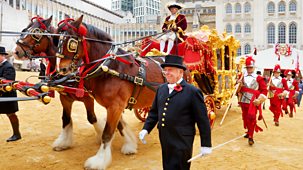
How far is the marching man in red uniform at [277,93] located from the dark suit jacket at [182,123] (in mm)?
6545

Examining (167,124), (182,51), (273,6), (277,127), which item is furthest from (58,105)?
(273,6)

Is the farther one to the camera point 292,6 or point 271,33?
point 271,33

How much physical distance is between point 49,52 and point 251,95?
4472mm

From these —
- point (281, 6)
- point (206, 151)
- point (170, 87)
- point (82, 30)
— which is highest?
point (281, 6)

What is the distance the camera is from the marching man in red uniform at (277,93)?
866cm

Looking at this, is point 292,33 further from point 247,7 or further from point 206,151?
point 206,151

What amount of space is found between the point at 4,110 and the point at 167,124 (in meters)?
3.87

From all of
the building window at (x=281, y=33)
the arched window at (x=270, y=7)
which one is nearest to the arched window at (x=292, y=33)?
the building window at (x=281, y=33)

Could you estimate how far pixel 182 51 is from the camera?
6805mm

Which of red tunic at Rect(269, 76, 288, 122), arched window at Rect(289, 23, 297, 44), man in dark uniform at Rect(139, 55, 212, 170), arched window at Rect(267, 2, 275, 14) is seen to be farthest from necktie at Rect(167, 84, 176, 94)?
arched window at Rect(267, 2, 275, 14)

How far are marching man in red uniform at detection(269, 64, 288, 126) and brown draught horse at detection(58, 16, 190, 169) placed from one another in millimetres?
5752

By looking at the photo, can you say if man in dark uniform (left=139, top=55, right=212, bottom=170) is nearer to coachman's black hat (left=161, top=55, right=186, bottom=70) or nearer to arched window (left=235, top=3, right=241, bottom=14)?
coachman's black hat (left=161, top=55, right=186, bottom=70)

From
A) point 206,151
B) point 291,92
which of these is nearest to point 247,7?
point 291,92

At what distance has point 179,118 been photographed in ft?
9.22
